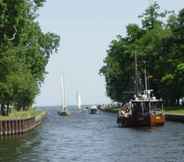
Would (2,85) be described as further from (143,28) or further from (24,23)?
(143,28)

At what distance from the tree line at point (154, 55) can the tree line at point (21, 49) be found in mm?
22839

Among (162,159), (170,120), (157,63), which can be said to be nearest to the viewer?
(162,159)

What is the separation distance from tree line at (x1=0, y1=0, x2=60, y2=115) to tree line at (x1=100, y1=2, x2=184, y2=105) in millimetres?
22839

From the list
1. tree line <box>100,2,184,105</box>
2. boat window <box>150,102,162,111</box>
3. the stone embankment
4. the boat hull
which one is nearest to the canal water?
the stone embankment

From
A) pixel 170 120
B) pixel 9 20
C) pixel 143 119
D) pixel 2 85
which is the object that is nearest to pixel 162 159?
pixel 9 20

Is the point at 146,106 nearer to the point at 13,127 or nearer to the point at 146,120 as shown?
the point at 146,120

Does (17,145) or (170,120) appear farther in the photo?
(170,120)

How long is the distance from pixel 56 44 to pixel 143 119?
35018 mm

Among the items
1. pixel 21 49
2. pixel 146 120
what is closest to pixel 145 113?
pixel 146 120

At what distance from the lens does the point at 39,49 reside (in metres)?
122

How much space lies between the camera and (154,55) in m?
158

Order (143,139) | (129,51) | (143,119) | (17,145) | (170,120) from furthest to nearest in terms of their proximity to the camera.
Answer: (129,51), (170,120), (143,119), (143,139), (17,145)

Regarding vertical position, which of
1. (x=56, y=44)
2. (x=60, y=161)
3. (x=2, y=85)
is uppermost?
(x=56, y=44)

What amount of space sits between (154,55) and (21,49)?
62738 mm
